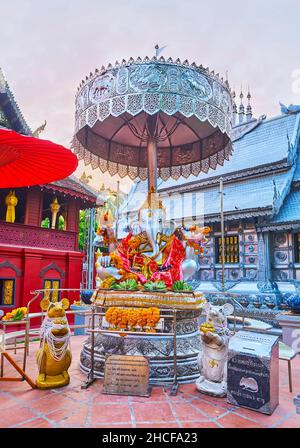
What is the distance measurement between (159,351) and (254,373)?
5.71ft

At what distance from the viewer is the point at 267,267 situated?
52.6ft

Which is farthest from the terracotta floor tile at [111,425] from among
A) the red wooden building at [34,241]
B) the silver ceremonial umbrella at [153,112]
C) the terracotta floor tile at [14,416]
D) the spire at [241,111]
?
the spire at [241,111]

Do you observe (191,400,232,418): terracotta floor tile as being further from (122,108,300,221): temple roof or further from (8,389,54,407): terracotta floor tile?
(122,108,300,221): temple roof

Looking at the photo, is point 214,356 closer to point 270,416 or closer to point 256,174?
point 270,416

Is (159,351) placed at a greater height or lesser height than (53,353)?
lesser

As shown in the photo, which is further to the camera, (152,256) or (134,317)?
(152,256)

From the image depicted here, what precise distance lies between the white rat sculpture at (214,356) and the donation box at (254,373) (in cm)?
35

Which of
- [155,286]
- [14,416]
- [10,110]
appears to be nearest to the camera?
[14,416]

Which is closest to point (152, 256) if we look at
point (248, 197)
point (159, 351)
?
point (159, 351)

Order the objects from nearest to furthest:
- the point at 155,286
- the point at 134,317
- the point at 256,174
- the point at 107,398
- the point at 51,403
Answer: the point at 51,403
the point at 107,398
the point at 134,317
the point at 155,286
the point at 256,174

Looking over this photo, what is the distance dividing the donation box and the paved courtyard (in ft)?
0.43

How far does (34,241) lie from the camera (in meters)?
15.1

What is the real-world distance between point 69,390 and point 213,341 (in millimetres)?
2324
